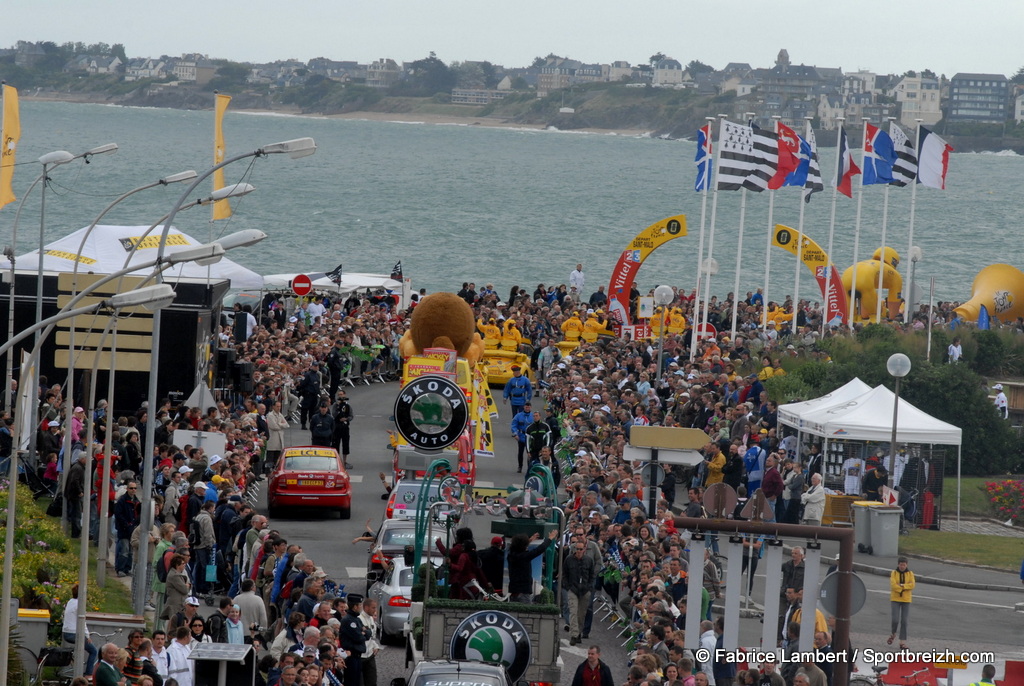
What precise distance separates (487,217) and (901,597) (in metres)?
108

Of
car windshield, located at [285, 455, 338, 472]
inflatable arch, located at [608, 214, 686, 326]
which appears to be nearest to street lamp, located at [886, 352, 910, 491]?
car windshield, located at [285, 455, 338, 472]

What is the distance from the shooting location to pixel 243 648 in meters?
13.2

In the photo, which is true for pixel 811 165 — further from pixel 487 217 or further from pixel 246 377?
pixel 487 217

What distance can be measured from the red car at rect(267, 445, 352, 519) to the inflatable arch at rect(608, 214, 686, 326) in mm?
13731

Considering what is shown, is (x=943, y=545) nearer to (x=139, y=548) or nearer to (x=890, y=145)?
(x=139, y=548)

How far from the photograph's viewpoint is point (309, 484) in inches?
944

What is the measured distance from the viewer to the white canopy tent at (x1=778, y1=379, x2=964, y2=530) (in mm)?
24641

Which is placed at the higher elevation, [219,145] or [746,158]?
[746,158]

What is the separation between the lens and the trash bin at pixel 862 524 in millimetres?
23578

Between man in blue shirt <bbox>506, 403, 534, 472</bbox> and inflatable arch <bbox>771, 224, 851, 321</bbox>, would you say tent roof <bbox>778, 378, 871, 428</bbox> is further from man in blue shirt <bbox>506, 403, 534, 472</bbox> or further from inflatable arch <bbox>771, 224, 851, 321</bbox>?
inflatable arch <bbox>771, 224, 851, 321</bbox>

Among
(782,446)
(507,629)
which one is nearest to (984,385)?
(782,446)

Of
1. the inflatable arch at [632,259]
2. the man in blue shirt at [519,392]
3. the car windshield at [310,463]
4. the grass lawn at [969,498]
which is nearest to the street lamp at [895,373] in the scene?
the grass lawn at [969,498]

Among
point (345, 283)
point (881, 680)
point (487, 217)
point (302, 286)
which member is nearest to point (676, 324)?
point (302, 286)

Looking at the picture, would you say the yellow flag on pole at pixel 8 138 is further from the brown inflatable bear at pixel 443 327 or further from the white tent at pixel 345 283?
the white tent at pixel 345 283
